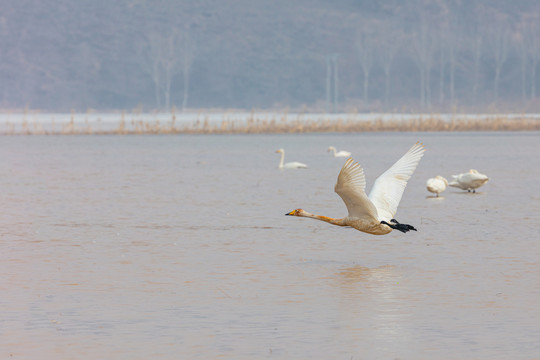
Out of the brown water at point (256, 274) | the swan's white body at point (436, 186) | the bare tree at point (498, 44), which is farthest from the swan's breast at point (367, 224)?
the bare tree at point (498, 44)

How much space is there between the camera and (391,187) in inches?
505

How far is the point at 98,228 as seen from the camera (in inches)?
682

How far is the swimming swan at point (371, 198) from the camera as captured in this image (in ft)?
38.6

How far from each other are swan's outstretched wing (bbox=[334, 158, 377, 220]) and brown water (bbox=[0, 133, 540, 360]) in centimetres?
69

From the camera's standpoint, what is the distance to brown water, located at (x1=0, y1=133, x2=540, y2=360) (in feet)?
29.1

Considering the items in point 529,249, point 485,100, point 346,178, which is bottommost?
point 485,100

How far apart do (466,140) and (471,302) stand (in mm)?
46264

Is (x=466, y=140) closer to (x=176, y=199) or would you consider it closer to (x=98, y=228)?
(x=176, y=199)

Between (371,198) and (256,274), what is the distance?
1.49m

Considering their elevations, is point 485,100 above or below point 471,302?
below

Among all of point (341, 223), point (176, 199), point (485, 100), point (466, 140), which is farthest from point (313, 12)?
point (341, 223)

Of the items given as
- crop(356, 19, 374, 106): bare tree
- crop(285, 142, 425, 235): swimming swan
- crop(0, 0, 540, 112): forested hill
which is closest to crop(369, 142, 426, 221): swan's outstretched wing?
crop(285, 142, 425, 235): swimming swan

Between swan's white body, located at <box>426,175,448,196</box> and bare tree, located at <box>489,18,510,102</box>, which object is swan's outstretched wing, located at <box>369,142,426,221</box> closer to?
swan's white body, located at <box>426,175,448,196</box>

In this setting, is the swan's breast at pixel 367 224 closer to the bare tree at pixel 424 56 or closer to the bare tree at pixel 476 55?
the bare tree at pixel 424 56
